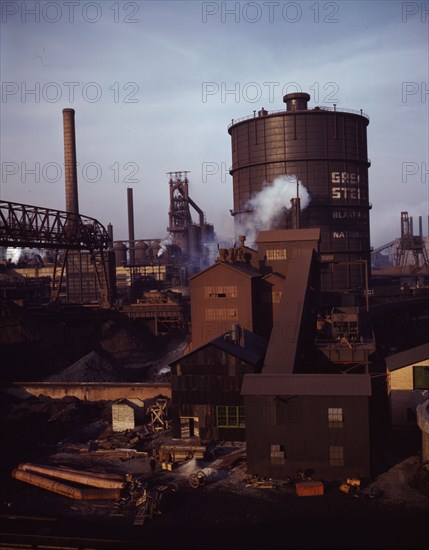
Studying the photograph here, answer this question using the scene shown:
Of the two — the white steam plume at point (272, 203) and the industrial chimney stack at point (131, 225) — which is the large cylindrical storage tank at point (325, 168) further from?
the industrial chimney stack at point (131, 225)

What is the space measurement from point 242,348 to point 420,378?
7069mm

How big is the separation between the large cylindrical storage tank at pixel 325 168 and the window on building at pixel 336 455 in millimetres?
30147

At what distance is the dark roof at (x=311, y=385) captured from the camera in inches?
665

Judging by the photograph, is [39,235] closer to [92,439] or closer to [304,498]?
[92,439]

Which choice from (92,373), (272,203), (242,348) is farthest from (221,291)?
(272,203)

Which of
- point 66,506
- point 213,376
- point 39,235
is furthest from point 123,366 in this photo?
point 66,506

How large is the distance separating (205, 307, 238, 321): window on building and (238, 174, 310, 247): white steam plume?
701 inches

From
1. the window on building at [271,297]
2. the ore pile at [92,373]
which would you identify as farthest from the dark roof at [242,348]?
the ore pile at [92,373]

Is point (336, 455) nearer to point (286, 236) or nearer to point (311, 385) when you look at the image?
point (311, 385)

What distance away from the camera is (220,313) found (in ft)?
101

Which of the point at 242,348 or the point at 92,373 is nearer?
the point at 242,348

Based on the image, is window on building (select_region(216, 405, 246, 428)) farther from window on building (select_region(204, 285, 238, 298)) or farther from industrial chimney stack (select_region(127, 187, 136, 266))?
industrial chimney stack (select_region(127, 187, 136, 266))

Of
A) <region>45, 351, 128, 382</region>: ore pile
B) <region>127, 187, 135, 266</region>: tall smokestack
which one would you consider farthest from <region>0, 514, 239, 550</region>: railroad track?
<region>127, 187, 135, 266</region>: tall smokestack

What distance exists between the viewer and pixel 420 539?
1298 cm
